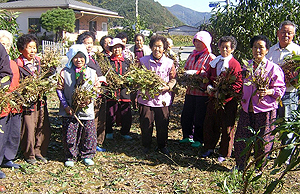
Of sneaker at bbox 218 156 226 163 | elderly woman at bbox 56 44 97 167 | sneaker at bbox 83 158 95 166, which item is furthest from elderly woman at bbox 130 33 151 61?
sneaker at bbox 218 156 226 163

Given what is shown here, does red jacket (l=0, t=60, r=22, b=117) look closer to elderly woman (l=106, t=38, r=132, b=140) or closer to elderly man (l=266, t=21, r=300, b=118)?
elderly woman (l=106, t=38, r=132, b=140)

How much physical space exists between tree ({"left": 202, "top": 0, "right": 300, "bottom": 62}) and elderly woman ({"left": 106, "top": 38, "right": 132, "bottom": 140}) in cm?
224

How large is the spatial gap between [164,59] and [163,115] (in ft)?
2.71

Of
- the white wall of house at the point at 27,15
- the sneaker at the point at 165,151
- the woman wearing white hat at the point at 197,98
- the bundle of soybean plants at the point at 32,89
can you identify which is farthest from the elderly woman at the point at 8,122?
the white wall of house at the point at 27,15

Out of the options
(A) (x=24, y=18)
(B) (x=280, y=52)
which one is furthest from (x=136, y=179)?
(A) (x=24, y=18)

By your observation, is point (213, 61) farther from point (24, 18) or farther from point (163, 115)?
point (24, 18)

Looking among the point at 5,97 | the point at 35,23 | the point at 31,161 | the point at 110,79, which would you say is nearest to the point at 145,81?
the point at 110,79

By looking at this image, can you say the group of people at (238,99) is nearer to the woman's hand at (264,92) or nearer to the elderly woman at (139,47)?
the woman's hand at (264,92)

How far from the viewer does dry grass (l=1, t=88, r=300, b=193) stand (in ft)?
12.3

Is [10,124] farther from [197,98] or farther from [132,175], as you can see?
[197,98]

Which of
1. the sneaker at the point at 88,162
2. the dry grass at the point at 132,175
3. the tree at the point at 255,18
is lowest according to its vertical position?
the dry grass at the point at 132,175

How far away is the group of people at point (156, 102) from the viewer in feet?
12.9

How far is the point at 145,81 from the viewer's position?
4.40m

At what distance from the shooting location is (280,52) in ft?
14.6
